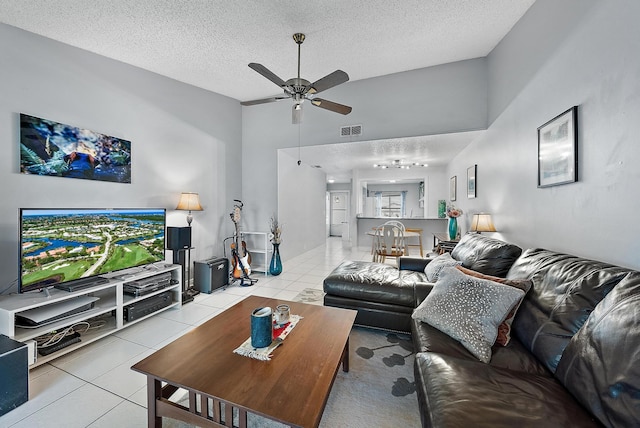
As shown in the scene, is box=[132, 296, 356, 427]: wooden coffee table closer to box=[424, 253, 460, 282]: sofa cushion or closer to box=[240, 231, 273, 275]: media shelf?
box=[424, 253, 460, 282]: sofa cushion

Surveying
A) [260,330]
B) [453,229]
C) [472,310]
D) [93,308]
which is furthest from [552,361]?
[93,308]

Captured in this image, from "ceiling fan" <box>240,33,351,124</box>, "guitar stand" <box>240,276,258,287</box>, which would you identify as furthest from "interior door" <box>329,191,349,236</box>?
"ceiling fan" <box>240,33,351,124</box>

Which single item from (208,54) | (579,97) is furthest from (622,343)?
(208,54)

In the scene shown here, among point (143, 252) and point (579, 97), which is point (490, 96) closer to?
point (579, 97)

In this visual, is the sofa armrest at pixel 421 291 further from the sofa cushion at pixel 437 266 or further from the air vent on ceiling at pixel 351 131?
the air vent on ceiling at pixel 351 131

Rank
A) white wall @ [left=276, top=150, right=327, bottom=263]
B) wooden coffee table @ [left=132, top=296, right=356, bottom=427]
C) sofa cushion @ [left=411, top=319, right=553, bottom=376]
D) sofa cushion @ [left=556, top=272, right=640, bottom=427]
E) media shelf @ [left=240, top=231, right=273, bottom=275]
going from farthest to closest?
1. white wall @ [left=276, top=150, right=327, bottom=263]
2. media shelf @ [left=240, top=231, right=273, bottom=275]
3. sofa cushion @ [left=411, top=319, right=553, bottom=376]
4. wooden coffee table @ [left=132, top=296, right=356, bottom=427]
5. sofa cushion @ [left=556, top=272, right=640, bottom=427]

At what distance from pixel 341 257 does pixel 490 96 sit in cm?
408

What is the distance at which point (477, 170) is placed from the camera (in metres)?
3.65

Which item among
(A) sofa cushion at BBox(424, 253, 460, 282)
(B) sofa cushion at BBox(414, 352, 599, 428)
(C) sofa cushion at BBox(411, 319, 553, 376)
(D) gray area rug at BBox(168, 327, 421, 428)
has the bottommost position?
(D) gray area rug at BBox(168, 327, 421, 428)

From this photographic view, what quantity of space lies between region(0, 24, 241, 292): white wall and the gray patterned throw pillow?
11.0 ft

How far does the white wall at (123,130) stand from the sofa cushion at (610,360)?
3.82m

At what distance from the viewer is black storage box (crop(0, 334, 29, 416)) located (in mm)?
1432

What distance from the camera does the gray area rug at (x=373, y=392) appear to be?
1371 millimetres

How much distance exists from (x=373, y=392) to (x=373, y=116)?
3482 mm
